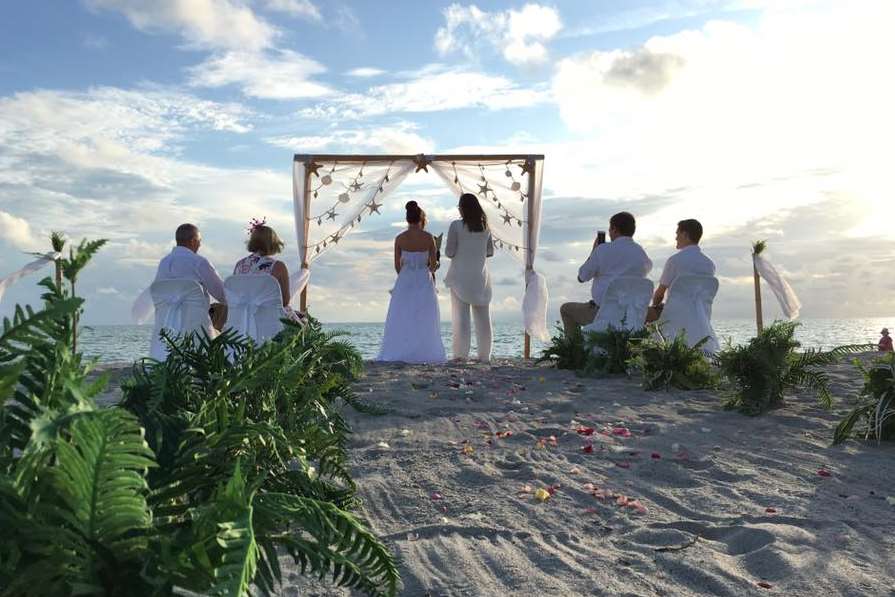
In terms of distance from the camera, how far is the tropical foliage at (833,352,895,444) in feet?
14.9

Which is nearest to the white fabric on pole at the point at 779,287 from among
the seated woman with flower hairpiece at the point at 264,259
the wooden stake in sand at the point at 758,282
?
the wooden stake in sand at the point at 758,282

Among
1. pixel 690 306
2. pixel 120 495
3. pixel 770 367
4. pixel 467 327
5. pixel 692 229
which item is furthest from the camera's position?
pixel 467 327

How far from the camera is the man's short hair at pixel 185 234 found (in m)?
7.51

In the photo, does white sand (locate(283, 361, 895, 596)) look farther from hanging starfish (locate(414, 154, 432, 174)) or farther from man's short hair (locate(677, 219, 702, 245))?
hanging starfish (locate(414, 154, 432, 174))

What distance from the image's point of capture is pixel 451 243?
10289mm

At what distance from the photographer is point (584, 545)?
2801 mm

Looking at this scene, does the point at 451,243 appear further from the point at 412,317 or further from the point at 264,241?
the point at 264,241

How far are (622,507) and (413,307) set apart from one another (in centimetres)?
687

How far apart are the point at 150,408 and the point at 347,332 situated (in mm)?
1862

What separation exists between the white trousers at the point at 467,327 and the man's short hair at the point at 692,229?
3.10 m

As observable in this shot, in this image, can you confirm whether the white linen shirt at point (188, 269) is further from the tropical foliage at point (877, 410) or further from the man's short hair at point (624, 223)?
the tropical foliage at point (877, 410)

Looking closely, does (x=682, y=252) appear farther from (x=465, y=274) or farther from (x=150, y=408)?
(x=150, y=408)

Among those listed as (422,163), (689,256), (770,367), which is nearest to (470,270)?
(422,163)

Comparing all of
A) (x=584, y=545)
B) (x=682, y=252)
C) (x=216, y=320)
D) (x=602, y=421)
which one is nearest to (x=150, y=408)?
(x=584, y=545)
